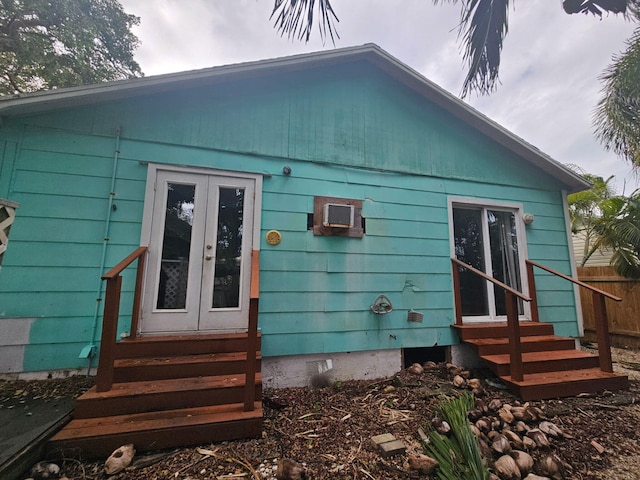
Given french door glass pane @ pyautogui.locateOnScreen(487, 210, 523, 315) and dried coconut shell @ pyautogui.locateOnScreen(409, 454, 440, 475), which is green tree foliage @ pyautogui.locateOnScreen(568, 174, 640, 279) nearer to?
french door glass pane @ pyautogui.locateOnScreen(487, 210, 523, 315)

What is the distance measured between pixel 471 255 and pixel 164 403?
4.19m

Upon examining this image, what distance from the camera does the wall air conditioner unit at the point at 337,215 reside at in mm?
3482

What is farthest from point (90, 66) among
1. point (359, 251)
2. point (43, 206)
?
point (359, 251)

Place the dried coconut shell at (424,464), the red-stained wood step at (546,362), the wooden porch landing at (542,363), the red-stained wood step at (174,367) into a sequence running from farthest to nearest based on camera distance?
the red-stained wood step at (546,362)
the wooden porch landing at (542,363)
the red-stained wood step at (174,367)
the dried coconut shell at (424,464)

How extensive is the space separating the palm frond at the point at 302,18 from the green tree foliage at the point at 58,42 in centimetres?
843

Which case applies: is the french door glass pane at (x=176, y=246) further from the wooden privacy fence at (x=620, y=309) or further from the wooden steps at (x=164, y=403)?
the wooden privacy fence at (x=620, y=309)

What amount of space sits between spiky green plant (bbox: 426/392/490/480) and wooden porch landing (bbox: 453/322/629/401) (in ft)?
3.64

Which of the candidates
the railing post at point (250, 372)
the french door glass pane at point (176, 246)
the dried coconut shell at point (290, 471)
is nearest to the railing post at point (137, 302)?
the french door glass pane at point (176, 246)

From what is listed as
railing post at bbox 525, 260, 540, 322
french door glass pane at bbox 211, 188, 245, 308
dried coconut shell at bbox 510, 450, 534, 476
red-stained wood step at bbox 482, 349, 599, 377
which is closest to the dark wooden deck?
french door glass pane at bbox 211, 188, 245, 308

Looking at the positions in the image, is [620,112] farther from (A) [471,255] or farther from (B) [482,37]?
(B) [482,37]

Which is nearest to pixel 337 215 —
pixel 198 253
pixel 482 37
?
pixel 198 253

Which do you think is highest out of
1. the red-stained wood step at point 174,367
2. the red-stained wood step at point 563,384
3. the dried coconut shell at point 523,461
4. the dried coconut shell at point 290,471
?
the red-stained wood step at point 174,367

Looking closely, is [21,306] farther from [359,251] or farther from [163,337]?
[359,251]

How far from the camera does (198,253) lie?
3141 millimetres
